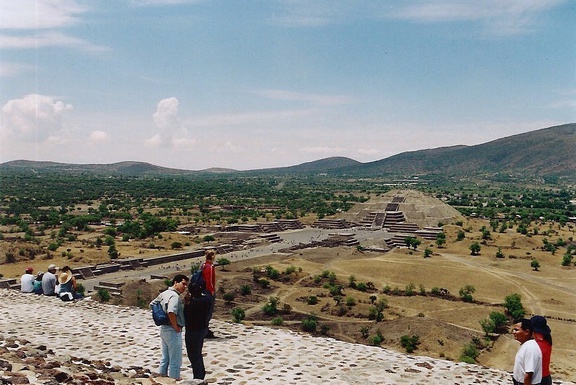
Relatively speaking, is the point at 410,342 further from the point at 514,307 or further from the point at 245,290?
the point at 245,290

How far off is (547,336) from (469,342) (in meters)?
16.3

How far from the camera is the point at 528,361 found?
5.29 m

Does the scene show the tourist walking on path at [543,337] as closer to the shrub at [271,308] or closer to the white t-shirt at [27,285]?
the white t-shirt at [27,285]

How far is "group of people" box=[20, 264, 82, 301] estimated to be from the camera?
13.3 meters

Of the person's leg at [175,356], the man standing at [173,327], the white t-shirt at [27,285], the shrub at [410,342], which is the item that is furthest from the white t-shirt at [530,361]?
the shrub at [410,342]

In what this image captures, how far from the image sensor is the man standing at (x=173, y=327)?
669 cm

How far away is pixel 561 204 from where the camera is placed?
313 feet

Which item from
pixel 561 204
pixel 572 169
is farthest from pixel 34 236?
pixel 572 169

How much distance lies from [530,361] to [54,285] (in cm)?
1260

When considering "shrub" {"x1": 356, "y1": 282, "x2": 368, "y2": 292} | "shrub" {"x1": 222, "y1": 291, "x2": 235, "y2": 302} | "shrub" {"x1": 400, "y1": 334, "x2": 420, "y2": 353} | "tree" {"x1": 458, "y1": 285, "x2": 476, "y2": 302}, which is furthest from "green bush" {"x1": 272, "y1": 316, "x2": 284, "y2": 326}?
"tree" {"x1": 458, "y1": 285, "x2": 476, "y2": 302}

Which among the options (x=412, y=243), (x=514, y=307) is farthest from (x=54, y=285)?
(x=412, y=243)

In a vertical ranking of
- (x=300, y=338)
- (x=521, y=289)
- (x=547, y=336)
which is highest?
(x=547, y=336)

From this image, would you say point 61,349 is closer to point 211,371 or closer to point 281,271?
point 211,371

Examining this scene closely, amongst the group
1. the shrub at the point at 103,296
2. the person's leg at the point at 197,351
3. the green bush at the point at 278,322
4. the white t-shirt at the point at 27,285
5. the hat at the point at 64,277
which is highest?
the person's leg at the point at 197,351
